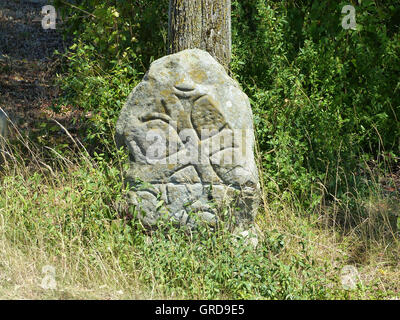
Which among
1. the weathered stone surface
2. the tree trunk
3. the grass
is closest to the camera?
the grass

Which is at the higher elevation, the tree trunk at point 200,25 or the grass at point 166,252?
the tree trunk at point 200,25

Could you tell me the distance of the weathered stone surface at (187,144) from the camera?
4.73 meters

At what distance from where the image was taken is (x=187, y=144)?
4.77 m

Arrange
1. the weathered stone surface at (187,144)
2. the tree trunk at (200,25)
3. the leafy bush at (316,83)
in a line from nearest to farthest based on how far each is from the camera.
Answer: the weathered stone surface at (187,144) < the tree trunk at (200,25) < the leafy bush at (316,83)

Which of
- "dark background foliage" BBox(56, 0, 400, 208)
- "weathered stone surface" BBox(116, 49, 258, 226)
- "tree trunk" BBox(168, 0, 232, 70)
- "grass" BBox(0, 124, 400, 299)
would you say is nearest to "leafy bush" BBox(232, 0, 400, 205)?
"dark background foliage" BBox(56, 0, 400, 208)

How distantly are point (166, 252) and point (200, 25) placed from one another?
88.9 inches

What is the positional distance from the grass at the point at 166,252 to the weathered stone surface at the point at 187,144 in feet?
0.65

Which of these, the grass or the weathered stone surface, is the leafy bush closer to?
the grass

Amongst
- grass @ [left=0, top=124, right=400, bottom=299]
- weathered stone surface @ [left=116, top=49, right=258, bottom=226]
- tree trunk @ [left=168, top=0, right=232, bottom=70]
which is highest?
tree trunk @ [left=168, top=0, right=232, bottom=70]

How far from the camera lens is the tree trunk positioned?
Answer: 5488mm

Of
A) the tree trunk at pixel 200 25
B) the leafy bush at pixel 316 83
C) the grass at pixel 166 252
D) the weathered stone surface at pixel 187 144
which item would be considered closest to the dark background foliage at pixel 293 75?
the leafy bush at pixel 316 83

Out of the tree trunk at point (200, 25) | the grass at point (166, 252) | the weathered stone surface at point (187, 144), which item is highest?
the tree trunk at point (200, 25)

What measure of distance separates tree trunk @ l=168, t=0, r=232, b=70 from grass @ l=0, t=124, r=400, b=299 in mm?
1365

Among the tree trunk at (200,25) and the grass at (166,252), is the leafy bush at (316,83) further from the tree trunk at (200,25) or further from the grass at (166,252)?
the grass at (166,252)
